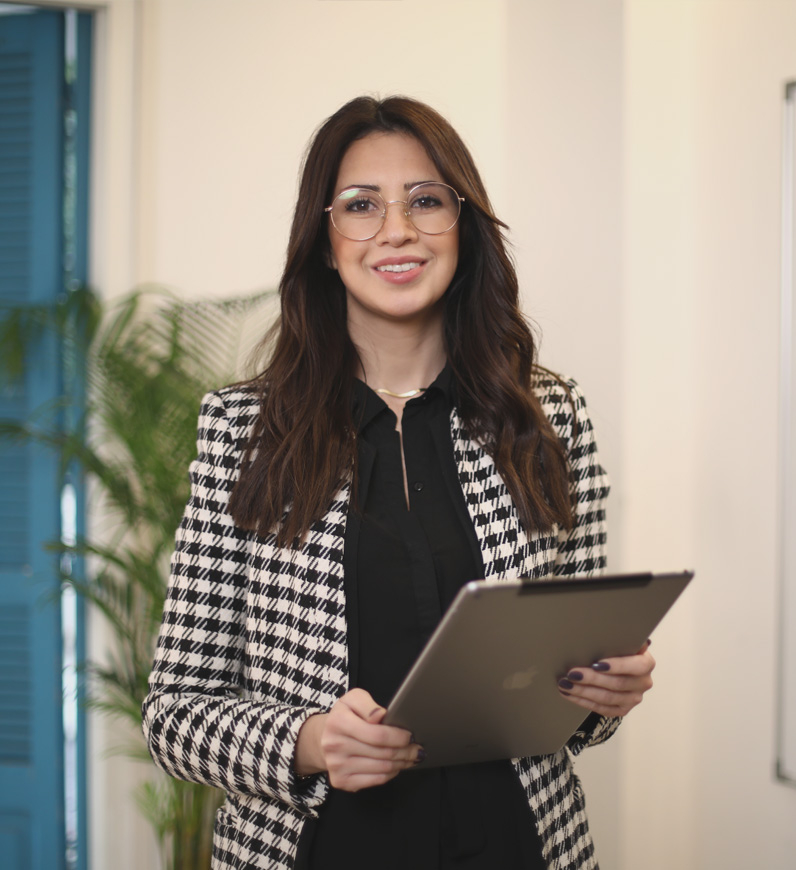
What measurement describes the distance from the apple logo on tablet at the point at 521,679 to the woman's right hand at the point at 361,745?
0.47 feet

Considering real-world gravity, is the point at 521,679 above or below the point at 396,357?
below

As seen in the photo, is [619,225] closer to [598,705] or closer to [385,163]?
[385,163]

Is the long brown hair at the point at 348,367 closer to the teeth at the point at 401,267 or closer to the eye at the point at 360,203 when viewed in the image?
the eye at the point at 360,203

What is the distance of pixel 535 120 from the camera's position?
105 inches

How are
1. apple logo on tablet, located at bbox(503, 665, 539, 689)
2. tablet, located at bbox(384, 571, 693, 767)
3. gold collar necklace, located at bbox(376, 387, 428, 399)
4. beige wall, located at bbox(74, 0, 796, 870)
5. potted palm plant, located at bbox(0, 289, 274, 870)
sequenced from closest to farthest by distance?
tablet, located at bbox(384, 571, 693, 767) → apple logo on tablet, located at bbox(503, 665, 539, 689) → gold collar necklace, located at bbox(376, 387, 428, 399) → beige wall, located at bbox(74, 0, 796, 870) → potted palm plant, located at bbox(0, 289, 274, 870)

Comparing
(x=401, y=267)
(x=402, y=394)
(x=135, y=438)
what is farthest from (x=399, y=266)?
(x=135, y=438)

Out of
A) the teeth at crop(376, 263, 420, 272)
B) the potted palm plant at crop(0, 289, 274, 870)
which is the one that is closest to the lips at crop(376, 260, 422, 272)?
the teeth at crop(376, 263, 420, 272)

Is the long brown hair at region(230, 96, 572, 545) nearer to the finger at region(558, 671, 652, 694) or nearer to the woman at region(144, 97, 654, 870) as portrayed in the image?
the woman at region(144, 97, 654, 870)

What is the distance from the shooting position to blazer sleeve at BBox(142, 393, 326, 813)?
4.17 ft

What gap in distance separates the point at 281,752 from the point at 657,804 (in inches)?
70.9

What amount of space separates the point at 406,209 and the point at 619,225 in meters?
1.31

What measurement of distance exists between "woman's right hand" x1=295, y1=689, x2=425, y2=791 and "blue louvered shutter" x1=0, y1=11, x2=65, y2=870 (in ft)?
6.43

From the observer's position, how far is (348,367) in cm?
160

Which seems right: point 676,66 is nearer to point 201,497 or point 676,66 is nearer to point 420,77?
point 420,77
